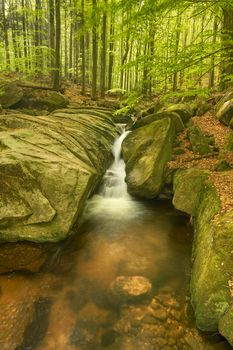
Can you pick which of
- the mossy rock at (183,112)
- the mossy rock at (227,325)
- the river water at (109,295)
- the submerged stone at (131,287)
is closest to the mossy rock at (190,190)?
the river water at (109,295)

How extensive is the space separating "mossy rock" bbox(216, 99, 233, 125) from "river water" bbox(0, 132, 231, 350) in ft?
14.8

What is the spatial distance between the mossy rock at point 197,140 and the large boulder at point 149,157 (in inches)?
28.1

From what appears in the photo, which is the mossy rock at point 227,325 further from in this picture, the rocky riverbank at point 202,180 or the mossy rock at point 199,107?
the mossy rock at point 199,107

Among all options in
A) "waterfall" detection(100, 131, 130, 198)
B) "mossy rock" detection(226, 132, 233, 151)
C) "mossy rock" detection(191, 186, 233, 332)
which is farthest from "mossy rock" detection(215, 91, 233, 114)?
"mossy rock" detection(191, 186, 233, 332)

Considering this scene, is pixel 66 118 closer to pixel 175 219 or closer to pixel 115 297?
pixel 175 219

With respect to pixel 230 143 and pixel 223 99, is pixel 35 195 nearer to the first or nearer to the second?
pixel 230 143

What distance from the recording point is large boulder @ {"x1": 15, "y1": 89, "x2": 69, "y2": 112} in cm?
1501

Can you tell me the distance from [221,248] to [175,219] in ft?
12.8

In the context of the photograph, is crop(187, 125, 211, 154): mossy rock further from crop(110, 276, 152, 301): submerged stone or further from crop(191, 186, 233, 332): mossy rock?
crop(110, 276, 152, 301): submerged stone

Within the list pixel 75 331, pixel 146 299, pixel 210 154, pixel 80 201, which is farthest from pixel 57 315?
pixel 210 154

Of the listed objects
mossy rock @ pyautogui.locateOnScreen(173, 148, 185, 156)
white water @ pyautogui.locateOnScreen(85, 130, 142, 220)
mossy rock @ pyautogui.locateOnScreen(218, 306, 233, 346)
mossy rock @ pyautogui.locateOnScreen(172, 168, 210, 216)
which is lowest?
white water @ pyautogui.locateOnScreen(85, 130, 142, 220)

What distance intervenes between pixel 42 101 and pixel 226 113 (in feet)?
31.8

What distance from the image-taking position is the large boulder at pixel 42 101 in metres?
15.0

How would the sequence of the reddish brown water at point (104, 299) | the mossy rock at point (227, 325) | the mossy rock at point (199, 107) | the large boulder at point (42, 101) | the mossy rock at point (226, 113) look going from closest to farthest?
the mossy rock at point (227, 325) < the reddish brown water at point (104, 299) < the mossy rock at point (226, 113) < the mossy rock at point (199, 107) < the large boulder at point (42, 101)
